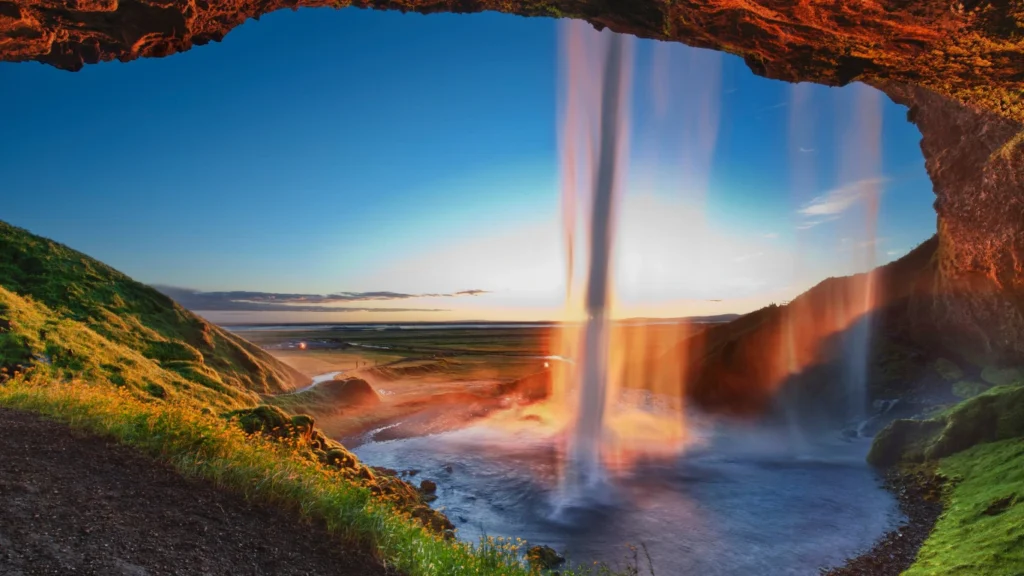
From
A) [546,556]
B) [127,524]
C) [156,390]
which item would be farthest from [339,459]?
[127,524]

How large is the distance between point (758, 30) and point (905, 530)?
17.6 m

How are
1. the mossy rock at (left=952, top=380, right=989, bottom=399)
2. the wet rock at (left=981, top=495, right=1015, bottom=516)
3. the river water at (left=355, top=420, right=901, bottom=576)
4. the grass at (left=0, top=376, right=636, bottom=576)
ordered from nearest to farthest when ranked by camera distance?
1. the grass at (left=0, top=376, right=636, bottom=576)
2. the wet rock at (left=981, top=495, right=1015, bottom=516)
3. the river water at (left=355, top=420, right=901, bottom=576)
4. the mossy rock at (left=952, top=380, right=989, bottom=399)

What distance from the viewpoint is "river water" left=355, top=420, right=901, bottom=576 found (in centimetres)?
1722

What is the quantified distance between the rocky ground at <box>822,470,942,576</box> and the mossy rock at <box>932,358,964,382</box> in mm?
13365

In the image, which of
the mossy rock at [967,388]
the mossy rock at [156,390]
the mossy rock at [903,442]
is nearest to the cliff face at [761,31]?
the mossy rock at [156,390]

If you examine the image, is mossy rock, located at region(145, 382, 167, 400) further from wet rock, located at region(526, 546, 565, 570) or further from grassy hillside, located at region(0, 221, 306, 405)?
wet rock, located at region(526, 546, 565, 570)

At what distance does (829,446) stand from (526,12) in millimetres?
31120

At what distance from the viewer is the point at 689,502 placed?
2184 centimetres

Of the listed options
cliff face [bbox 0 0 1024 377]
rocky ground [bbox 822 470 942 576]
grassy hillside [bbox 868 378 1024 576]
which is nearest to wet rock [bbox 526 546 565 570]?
rocky ground [bbox 822 470 942 576]

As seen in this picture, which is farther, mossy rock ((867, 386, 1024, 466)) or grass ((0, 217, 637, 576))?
mossy rock ((867, 386, 1024, 466))

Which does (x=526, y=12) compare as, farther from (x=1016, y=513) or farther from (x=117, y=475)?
(x=1016, y=513)

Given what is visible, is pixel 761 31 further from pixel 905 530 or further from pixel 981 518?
pixel 905 530

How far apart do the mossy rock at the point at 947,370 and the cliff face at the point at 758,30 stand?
29223mm

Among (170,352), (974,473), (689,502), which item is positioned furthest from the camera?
(170,352)
